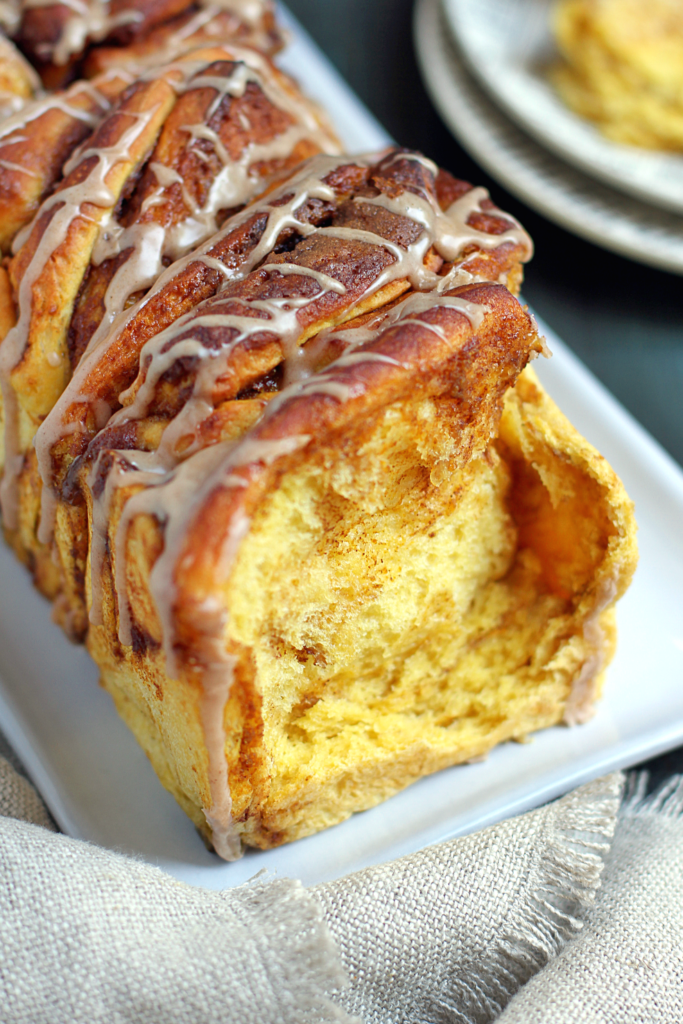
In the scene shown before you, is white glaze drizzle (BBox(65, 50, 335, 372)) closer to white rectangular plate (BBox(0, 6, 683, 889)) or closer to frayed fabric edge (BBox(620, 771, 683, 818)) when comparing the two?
white rectangular plate (BBox(0, 6, 683, 889))

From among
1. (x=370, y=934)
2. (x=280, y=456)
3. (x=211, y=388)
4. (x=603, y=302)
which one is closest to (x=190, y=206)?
(x=211, y=388)

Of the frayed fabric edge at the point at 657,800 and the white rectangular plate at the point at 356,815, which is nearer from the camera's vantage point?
the white rectangular plate at the point at 356,815

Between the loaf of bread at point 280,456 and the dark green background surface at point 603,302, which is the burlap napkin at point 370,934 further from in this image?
the dark green background surface at point 603,302

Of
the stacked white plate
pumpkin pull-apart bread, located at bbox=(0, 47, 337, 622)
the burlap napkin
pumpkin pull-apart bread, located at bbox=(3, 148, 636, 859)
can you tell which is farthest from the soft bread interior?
the stacked white plate

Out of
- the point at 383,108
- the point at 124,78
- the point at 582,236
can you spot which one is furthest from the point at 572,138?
A: the point at 124,78

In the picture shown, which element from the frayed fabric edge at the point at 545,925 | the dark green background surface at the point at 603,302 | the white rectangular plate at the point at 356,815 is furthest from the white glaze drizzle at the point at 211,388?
the dark green background surface at the point at 603,302

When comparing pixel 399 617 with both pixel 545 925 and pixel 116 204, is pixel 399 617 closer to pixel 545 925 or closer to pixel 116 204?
pixel 545 925
